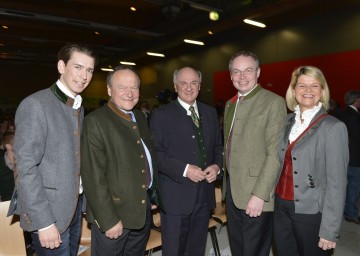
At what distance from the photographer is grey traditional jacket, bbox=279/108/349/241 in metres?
1.84

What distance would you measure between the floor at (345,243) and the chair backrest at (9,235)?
5.30ft

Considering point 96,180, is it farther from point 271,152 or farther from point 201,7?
point 201,7

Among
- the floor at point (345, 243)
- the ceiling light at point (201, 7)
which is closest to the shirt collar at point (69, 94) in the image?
the floor at point (345, 243)

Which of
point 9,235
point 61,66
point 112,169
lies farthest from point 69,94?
point 9,235

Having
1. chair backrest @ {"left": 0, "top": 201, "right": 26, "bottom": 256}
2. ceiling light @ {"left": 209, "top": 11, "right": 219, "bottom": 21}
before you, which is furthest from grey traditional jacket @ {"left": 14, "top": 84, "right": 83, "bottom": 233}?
ceiling light @ {"left": 209, "top": 11, "right": 219, "bottom": 21}

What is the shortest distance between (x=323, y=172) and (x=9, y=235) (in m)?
2.61

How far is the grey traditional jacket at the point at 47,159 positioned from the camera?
1600mm

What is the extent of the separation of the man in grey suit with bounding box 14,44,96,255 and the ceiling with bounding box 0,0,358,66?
21.0ft

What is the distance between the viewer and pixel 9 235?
8.11ft

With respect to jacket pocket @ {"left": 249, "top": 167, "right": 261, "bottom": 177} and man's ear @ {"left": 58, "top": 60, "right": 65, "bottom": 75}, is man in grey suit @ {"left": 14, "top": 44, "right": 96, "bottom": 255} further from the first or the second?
jacket pocket @ {"left": 249, "top": 167, "right": 261, "bottom": 177}

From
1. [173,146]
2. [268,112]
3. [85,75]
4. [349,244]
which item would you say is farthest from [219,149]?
[349,244]

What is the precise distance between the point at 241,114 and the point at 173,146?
648 mm

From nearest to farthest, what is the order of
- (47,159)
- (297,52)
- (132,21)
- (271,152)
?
1. (47,159)
2. (271,152)
3. (297,52)
4. (132,21)

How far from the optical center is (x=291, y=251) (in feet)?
6.93
